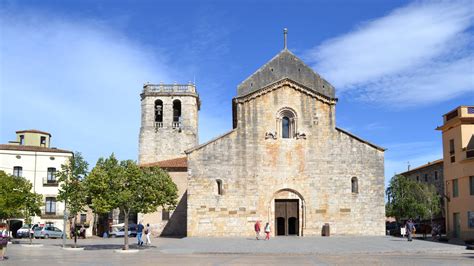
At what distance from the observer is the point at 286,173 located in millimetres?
41969

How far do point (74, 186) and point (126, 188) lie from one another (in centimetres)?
444

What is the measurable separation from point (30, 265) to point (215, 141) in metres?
21.7

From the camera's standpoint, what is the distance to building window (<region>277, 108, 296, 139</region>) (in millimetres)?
42862

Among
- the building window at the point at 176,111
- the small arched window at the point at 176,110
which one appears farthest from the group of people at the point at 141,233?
the small arched window at the point at 176,110

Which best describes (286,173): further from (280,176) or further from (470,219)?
(470,219)

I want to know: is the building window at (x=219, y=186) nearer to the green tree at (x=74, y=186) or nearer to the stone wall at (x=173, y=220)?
the stone wall at (x=173, y=220)

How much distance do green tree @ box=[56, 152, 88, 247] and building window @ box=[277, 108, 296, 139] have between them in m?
15.8

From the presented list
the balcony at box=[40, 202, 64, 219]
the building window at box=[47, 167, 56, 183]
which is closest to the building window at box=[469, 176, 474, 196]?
the balcony at box=[40, 202, 64, 219]

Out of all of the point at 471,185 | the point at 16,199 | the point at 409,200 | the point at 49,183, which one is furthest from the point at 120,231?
the point at 409,200

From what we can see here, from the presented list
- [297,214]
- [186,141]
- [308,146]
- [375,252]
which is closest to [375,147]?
[308,146]

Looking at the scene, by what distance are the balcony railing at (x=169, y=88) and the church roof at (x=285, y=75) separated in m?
16.1

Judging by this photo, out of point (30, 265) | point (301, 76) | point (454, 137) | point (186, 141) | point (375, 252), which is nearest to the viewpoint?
point (30, 265)

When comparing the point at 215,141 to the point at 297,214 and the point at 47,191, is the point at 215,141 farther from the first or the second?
the point at 47,191

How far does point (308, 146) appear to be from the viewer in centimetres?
4244
